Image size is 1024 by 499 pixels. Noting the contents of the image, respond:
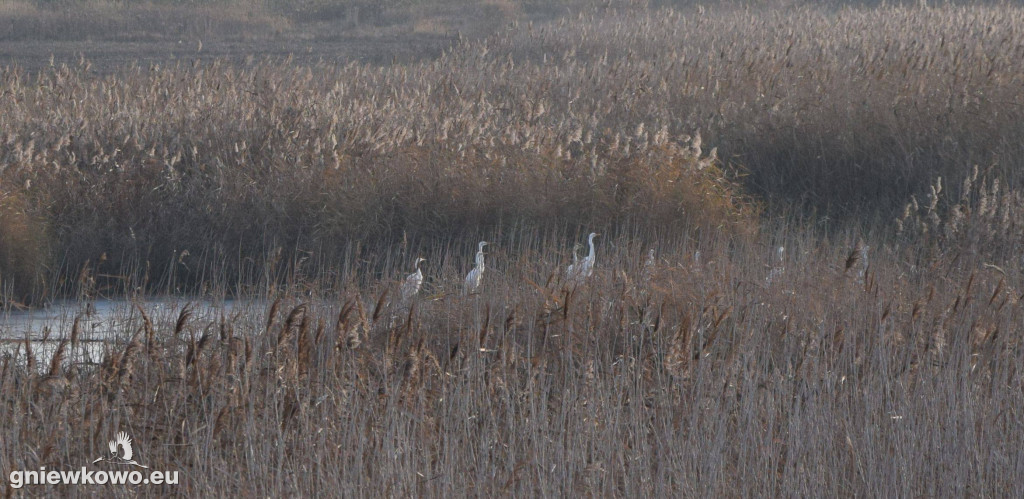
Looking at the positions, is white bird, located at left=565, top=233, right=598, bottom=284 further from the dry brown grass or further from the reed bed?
the dry brown grass

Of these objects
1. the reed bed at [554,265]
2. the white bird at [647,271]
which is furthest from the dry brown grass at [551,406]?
the white bird at [647,271]

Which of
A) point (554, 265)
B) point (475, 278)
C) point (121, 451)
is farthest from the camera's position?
point (554, 265)

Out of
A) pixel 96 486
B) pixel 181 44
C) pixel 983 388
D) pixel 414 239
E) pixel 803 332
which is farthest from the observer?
pixel 181 44

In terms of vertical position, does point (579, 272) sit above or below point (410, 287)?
above

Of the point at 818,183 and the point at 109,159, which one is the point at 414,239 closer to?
the point at 109,159

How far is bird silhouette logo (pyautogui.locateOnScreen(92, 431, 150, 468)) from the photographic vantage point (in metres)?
3.47

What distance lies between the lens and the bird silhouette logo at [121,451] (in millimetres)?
3469

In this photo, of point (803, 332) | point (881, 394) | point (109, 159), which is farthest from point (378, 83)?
point (881, 394)

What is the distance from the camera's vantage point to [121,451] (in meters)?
3.66

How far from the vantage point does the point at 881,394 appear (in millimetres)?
4082

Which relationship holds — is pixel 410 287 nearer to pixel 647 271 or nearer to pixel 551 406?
pixel 647 271

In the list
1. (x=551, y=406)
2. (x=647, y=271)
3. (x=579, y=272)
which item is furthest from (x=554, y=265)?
(x=551, y=406)

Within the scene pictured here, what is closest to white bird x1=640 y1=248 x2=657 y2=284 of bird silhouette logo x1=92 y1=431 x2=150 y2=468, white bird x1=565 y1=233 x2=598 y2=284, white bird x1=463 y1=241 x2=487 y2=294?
white bird x1=565 y1=233 x2=598 y2=284

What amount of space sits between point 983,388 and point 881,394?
74cm
